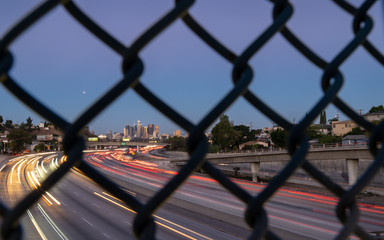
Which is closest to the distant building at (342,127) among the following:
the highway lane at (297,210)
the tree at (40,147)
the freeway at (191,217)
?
the highway lane at (297,210)

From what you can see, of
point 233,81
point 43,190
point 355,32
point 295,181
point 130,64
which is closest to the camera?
point 43,190

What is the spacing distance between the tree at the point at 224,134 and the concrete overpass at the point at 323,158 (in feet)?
38.0

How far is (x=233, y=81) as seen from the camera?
96 cm

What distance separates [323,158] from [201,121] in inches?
1294

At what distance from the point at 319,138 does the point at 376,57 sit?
5917cm

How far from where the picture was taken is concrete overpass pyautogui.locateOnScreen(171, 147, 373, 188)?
3000 centimetres

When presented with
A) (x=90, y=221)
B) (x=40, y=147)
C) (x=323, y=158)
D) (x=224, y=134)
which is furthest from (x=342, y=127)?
(x=40, y=147)

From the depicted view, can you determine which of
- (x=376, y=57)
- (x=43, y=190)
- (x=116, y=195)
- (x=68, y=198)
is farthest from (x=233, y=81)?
(x=68, y=198)

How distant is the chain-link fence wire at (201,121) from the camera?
0.73 m

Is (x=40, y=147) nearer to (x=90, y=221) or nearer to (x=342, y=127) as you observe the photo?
(x=90, y=221)

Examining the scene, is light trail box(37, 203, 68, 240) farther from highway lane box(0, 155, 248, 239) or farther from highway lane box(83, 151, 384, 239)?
highway lane box(83, 151, 384, 239)

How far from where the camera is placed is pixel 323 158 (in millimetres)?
30469

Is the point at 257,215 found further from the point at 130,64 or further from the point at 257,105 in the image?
the point at 130,64

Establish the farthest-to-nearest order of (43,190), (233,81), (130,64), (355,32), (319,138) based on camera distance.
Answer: (319,138) → (355,32) → (233,81) → (130,64) → (43,190)
